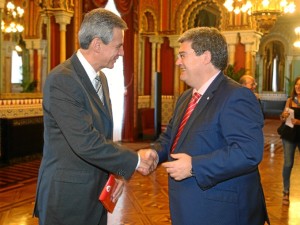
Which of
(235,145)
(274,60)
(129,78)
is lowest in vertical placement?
(235,145)

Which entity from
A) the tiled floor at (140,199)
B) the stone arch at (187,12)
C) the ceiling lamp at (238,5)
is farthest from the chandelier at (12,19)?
the ceiling lamp at (238,5)

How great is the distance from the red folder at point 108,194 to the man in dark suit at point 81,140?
3 cm

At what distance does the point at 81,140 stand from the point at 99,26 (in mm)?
537

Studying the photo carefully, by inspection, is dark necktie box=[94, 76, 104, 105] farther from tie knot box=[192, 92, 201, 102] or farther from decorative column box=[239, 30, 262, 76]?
decorative column box=[239, 30, 262, 76]

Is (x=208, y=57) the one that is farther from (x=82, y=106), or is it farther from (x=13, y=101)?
(x=13, y=101)

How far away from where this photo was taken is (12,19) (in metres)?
12.2

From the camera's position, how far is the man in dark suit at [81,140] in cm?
188

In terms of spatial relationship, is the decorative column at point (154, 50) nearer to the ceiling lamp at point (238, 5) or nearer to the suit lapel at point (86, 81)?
the ceiling lamp at point (238, 5)

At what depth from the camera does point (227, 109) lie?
6.21ft

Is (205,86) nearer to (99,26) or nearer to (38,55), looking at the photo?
(99,26)

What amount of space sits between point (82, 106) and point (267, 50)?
19.1 metres

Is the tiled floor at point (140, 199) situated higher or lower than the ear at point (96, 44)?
lower

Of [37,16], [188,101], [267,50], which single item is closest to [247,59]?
[37,16]

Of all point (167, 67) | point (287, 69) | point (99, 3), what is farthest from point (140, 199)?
point (287, 69)
